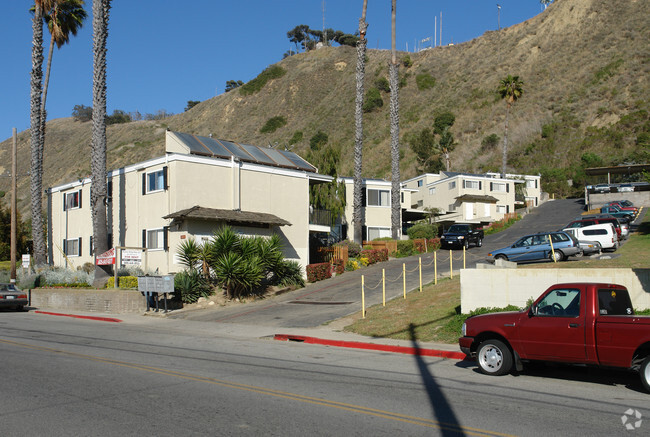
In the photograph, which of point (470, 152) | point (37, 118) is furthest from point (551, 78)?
point (37, 118)

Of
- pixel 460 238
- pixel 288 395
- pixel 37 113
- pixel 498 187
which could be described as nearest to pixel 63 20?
pixel 37 113

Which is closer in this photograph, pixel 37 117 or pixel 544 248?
pixel 544 248

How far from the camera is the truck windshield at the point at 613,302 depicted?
9844 millimetres

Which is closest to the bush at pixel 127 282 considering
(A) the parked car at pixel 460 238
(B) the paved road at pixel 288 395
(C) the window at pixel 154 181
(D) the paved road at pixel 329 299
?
(D) the paved road at pixel 329 299

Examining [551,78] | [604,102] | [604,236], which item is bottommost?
[604,236]

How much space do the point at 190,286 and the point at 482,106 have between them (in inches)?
3270

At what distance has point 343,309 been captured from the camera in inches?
877

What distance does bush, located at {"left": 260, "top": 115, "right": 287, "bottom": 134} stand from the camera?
114438 mm

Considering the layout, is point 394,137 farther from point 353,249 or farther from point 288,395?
point 288,395

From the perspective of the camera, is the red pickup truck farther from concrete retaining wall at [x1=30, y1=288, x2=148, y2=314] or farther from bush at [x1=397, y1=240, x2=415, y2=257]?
bush at [x1=397, y1=240, x2=415, y2=257]

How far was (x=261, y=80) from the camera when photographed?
13212 centimetres

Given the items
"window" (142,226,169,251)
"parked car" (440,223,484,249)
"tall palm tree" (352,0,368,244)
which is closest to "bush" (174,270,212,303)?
"window" (142,226,169,251)

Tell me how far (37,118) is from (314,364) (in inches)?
1146

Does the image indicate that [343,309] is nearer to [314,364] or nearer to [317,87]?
[314,364]
